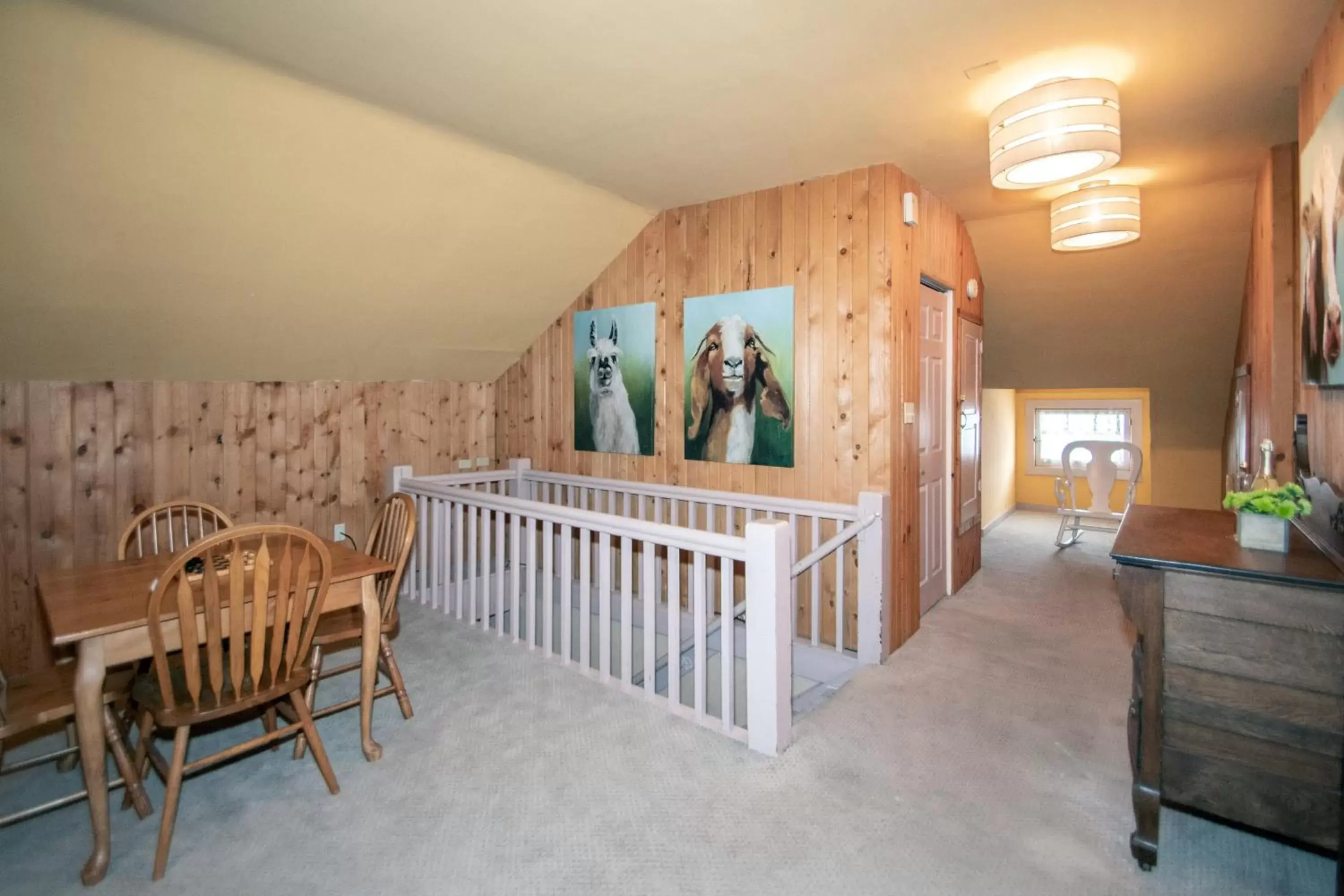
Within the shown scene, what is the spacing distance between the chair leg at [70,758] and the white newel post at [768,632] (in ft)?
7.62

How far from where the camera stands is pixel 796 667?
352cm

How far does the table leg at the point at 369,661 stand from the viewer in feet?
7.34

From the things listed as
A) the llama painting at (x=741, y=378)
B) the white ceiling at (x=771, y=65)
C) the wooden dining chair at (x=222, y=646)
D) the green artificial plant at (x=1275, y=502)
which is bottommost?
the wooden dining chair at (x=222, y=646)

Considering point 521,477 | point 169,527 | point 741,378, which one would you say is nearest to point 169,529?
point 169,527

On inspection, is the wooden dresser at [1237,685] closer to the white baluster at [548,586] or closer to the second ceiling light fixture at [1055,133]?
the second ceiling light fixture at [1055,133]

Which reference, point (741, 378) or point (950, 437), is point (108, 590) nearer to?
point (741, 378)

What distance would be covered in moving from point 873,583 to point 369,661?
218 centimetres

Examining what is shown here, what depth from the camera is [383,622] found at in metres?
2.53

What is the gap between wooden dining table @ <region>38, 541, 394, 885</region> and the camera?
67.3 inches

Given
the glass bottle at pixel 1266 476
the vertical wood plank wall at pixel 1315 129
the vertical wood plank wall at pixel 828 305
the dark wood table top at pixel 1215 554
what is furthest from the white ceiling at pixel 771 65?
the dark wood table top at pixel 1215 554

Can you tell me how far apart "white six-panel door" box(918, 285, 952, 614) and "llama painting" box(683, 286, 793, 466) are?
75 cm

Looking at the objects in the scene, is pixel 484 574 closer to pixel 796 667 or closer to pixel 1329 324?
pixel 796 667

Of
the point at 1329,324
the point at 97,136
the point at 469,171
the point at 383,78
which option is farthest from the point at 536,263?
the point at 1329,324

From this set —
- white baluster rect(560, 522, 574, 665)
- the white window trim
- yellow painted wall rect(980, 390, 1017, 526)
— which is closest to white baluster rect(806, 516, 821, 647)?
white baluster rect(560, 522, 574, 665)
